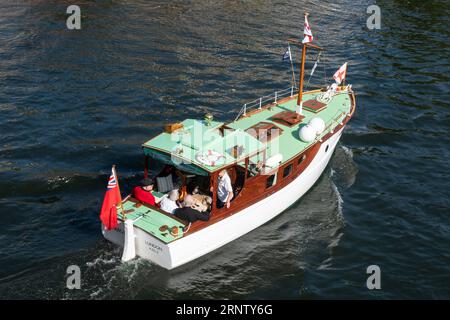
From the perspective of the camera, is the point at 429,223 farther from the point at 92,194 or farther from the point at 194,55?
the point at 194,55

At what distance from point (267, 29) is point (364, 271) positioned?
32759 millimetres

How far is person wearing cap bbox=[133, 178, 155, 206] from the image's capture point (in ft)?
72.3

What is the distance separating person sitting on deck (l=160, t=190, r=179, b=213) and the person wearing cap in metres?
0.49

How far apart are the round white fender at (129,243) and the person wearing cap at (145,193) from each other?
1.44 metres

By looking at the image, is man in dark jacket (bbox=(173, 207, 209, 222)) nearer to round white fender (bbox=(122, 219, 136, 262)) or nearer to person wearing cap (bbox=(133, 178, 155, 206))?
person wearing cap (bbox=(133, 178, 155, 206))

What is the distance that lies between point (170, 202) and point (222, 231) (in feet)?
8.86

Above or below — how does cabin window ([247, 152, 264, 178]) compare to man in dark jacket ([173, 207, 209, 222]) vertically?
above

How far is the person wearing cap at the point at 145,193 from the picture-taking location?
72.3 ft

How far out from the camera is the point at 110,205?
66.2 feet

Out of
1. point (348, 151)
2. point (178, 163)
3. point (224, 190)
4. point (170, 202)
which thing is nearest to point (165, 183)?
point (170, 202)

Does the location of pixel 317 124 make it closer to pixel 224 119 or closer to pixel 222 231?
pixel 222 231

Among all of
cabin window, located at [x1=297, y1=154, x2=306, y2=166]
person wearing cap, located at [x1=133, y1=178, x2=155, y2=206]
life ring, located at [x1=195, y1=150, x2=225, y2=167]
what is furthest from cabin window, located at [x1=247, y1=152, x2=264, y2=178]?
person wearing cap, located at [x1=133, y1=178, x2=155, y2=206]

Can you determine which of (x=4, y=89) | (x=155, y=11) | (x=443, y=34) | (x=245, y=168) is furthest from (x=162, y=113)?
(x=443, y=34)

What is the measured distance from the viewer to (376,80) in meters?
41.0
